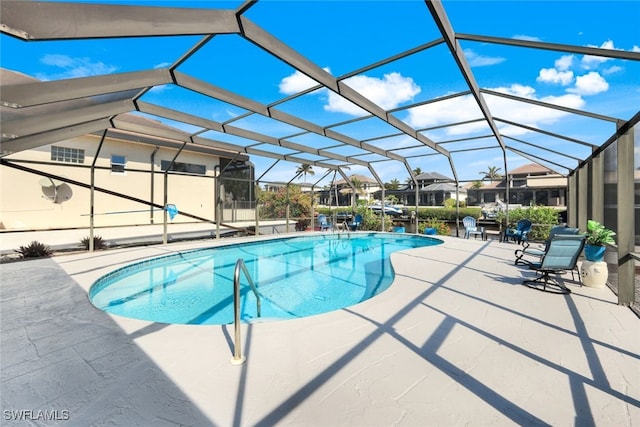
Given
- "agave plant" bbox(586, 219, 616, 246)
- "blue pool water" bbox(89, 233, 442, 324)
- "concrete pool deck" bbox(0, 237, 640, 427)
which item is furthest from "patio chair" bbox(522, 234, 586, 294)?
"blue pool water" bbox(89, 233, 442, 324)

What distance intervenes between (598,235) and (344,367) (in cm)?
443

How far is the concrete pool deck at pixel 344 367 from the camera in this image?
1.70 meters

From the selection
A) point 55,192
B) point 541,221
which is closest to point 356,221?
point 541,221

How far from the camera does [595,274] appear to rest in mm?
4344

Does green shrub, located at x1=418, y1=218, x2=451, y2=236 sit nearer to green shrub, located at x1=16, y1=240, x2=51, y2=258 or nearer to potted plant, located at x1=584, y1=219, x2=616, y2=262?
potted plant, located at x1=584, y1=219, x2=616, y2=262

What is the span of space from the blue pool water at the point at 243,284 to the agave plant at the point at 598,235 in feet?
10.9

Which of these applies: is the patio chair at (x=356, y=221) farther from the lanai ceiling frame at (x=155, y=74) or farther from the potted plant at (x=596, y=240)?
the potted plant at (x=596, y=240)

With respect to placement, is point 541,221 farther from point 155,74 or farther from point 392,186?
point 392,186

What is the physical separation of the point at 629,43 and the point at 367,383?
5.29 meters

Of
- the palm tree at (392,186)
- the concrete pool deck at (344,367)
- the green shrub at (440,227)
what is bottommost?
the concrete pool deck at (344,367)

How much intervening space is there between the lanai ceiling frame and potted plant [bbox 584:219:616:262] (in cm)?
155

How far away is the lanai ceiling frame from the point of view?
Answer: 153cm

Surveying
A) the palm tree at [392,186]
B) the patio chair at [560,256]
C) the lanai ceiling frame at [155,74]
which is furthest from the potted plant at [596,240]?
the palm tree at [392,186]

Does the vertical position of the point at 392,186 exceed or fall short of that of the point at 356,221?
it exceeds it
